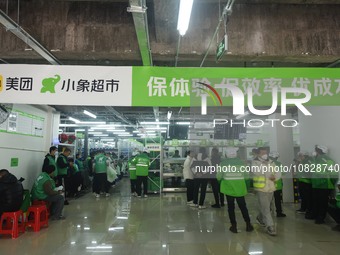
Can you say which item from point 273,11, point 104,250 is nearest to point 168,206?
point 104,250

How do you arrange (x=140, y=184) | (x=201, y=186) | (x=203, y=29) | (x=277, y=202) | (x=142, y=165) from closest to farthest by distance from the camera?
(x=203, y=29), (x=277, y=202), (x=201, y=186), (x=142, y=165), (x=140, y=184)

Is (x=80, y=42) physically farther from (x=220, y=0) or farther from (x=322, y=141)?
(x=322, y=141)

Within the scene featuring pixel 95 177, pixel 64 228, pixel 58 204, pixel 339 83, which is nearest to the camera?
pixel 339 83

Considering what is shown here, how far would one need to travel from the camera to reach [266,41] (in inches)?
151

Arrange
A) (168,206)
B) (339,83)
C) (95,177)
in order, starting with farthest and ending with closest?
1. (95,177)
2. (168,206)
3. (339,83)

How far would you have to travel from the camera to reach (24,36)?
341 centimetres

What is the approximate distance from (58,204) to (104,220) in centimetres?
96

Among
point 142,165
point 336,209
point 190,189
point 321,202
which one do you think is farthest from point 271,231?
point 142,165

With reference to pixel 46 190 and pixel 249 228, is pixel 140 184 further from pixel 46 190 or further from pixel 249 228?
pixel 249 228

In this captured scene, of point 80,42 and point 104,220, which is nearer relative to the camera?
point 80,42

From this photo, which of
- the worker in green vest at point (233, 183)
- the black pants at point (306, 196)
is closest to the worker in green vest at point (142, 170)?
the worker in green vest at point (233, 183)

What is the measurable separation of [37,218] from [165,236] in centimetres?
221

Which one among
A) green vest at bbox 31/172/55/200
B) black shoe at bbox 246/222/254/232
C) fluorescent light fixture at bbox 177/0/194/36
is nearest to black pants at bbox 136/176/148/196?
green vest at bbox 31/172/55/200

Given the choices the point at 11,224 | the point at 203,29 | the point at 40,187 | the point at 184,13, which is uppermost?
the point at 203,29
